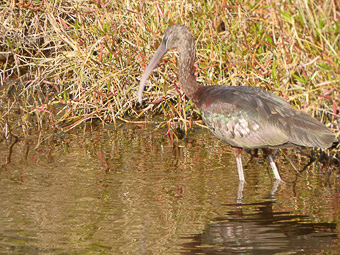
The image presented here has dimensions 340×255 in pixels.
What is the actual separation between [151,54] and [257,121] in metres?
2.40

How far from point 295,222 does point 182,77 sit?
2.17 meters

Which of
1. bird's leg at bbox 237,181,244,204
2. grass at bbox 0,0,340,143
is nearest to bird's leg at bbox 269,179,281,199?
bird's leg at bbox 237,181,244,204

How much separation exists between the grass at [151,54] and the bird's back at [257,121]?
516mm

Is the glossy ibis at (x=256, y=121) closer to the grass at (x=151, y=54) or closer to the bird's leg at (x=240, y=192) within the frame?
the bird's leg at (x=240, y=192)

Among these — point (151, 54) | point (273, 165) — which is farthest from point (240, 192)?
point (151, 54)

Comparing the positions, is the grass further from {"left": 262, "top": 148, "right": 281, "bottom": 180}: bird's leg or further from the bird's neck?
the bird's neck

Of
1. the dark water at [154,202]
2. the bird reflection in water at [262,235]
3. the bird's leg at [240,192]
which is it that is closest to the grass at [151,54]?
the dark water at [154,202]

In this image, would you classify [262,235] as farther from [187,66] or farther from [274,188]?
[187,66]

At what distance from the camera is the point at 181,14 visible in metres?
7.70

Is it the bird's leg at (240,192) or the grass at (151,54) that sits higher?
the grass at (151,54)

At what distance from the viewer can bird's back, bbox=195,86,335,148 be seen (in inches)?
221

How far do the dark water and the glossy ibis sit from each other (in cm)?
35

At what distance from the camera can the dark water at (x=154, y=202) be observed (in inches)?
177

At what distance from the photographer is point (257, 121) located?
231 inches
